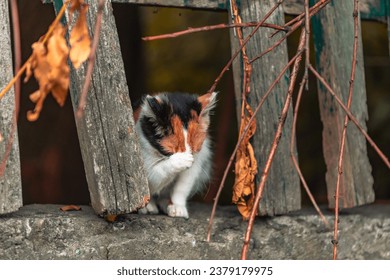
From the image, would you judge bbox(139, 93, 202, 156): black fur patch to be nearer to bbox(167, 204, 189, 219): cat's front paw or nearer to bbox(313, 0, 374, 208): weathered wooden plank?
bbox(167, 204, 189, 219): cat's front paw

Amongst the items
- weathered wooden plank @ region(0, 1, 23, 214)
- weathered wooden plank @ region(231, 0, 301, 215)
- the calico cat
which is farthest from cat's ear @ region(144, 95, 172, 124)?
weathered wooden plank @ region(0, 1, 23, 214)

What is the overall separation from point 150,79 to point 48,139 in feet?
4.72

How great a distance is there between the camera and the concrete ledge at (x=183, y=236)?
3449mm

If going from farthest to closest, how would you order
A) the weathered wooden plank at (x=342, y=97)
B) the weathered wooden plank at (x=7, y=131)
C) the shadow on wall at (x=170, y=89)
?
the shadow on wall at (x=170, y=89) < the weathered wooden plank at (x=342, y=97) < the weathered wooden plank at (x=7, y=131)

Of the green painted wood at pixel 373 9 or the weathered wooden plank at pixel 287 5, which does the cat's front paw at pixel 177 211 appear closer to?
the weathered wooden plank at pixel 287 5

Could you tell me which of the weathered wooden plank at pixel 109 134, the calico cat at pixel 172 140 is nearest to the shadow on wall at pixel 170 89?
the calico cat at pixel 172 140

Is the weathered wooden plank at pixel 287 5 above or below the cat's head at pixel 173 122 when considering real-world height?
above

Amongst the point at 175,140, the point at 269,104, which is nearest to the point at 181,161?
the point at 175,140

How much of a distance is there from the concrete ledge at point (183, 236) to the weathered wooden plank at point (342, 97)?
196mm

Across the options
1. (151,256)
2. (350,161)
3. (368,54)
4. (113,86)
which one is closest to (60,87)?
(113,86)

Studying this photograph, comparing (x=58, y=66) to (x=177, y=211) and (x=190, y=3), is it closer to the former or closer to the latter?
(x=190, y=3)

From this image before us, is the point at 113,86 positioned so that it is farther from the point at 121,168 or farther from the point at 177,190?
the point at 177,190

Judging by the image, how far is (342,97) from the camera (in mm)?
4168

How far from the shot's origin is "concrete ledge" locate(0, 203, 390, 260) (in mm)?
3449
